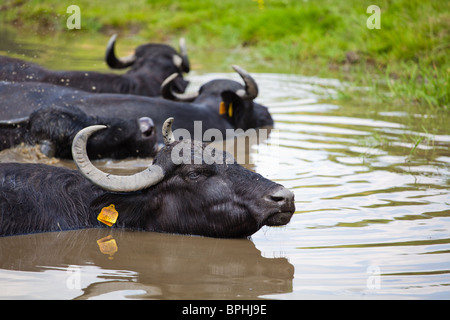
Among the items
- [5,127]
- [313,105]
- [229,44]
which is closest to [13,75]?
[5,127]

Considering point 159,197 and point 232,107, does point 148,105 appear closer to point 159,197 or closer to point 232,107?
point 232,107

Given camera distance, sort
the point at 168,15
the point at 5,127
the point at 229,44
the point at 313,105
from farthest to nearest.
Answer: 1. the point at 168,15
2. the point at 229,44
3. the point at 313,105
4. the point at 5,127

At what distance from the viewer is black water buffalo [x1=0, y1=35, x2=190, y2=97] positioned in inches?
376

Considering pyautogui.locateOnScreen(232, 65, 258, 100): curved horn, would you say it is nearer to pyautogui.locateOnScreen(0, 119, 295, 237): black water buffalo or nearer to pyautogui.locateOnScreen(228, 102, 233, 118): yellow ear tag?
pyautogui.locateOnScreen(228, 102, 233, 118): yellow ear tag

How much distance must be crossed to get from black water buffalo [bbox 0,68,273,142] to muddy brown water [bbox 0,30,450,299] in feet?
2.44

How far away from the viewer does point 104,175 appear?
185 inches

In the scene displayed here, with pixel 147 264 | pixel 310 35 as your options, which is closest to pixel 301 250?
pixel 147 264

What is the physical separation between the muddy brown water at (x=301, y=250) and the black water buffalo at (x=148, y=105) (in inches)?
29.3

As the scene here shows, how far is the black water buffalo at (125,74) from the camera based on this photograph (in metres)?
9.55

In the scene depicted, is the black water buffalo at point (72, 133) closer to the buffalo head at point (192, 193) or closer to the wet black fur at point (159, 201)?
the wet black fur at point (159, 201)

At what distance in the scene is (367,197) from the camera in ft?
19.5

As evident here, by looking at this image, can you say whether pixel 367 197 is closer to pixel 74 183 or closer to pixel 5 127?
pixel 74 183

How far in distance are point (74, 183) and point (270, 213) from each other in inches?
59.2

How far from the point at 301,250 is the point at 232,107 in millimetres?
5063
